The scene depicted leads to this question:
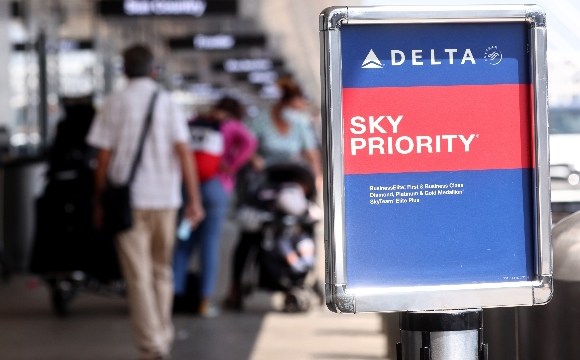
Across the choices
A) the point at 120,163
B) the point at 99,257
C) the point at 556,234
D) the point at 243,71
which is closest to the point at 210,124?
the point at 99,257

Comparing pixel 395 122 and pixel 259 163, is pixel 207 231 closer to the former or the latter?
pixel 259 163

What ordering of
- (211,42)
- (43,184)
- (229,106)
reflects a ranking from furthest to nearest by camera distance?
(211,42)
(43,184)
(229,106)

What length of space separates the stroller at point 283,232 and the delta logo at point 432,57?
6.77 meters

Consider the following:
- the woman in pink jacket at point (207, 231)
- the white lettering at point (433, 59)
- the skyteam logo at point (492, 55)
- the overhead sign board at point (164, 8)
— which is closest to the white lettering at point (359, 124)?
the white lettering at point (433, 59)

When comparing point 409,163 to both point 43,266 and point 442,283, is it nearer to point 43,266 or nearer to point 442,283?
point 442,283

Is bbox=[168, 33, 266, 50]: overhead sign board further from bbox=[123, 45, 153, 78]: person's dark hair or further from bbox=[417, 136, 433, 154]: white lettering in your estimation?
bbox=[417, 136, 433, 154]: white lettering

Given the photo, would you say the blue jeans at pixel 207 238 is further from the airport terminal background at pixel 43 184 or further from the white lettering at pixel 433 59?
the white lettering at pixel 433 59

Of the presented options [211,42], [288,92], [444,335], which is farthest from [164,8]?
[444,335]

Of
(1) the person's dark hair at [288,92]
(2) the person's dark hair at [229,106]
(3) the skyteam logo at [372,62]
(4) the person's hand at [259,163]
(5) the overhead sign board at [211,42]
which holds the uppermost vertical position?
(5) the overhead sign board at [211,42]

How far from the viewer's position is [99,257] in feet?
32.3

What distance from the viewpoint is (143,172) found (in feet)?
24.6

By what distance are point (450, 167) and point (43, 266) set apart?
717cm

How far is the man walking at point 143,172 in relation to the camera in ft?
24.3

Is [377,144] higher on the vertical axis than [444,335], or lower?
higher
